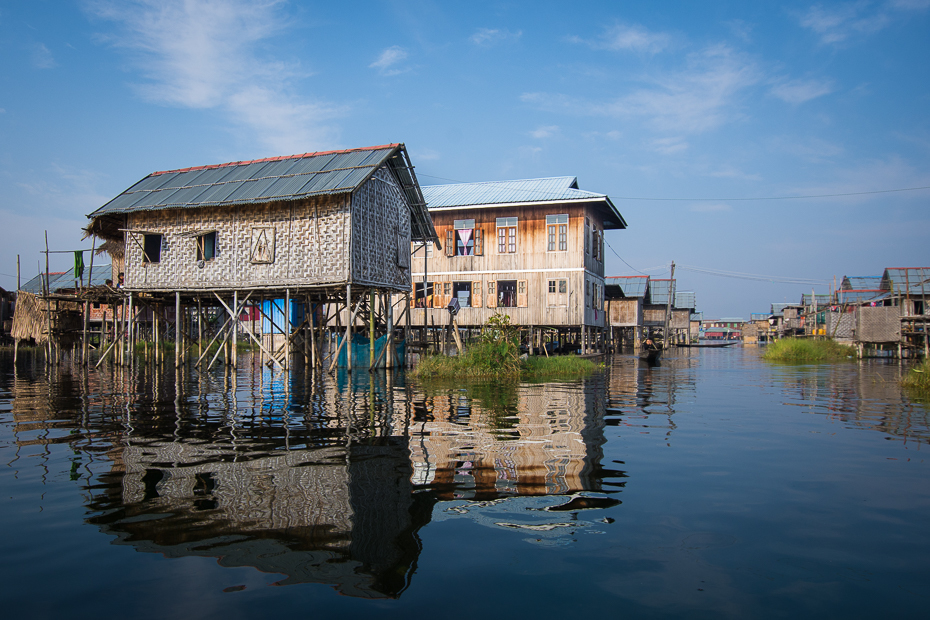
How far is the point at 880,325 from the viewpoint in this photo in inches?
1192

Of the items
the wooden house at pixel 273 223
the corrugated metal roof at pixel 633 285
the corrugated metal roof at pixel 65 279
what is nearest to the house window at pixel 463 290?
the wooden house at pixel 273 223

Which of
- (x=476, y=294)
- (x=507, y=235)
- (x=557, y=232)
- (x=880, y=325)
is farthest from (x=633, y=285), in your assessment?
(x=476, y=294)

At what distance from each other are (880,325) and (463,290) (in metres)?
21.5

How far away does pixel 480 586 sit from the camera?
3.25 m

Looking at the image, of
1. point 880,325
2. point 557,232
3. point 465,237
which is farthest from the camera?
point 880,325

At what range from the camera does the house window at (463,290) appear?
2719cm

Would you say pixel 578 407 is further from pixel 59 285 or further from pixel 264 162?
pixel 59 285

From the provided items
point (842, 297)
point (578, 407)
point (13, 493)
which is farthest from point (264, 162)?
point (842, 297)

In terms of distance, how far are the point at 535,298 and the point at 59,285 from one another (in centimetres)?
3364

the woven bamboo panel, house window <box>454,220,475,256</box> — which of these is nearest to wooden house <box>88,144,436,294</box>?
house window <box>454,220,475,256</box>

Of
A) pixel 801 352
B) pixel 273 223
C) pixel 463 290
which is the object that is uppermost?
pixel 273 223

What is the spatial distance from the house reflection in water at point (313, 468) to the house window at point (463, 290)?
15.6 m

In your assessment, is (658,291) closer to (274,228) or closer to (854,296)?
(854,296)

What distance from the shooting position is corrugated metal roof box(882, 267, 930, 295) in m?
29.3
